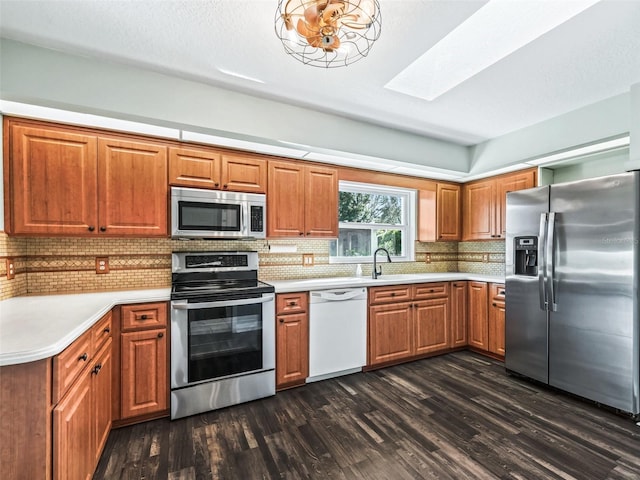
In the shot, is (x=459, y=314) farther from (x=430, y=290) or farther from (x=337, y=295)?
(x=337, y=295)

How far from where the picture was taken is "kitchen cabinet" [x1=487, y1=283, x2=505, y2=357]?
3.40 metres

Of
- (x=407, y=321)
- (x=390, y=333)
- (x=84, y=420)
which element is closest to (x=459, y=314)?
(x=407, y=321)

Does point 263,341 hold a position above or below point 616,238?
below

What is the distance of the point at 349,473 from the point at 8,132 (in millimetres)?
3068

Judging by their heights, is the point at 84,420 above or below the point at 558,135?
below

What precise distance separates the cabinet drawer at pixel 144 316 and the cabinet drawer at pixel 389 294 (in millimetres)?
1913

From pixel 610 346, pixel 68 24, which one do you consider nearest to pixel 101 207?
pixel 68 24

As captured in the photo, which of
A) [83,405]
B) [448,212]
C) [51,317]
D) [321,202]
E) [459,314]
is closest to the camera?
[83,405]

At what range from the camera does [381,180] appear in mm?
3783

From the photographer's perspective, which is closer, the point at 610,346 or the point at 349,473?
the point at 349,473

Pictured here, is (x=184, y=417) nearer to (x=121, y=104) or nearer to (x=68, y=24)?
(x=121, y=104)

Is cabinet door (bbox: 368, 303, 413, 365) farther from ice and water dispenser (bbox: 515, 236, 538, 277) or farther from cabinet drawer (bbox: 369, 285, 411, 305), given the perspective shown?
ice and water dispenser (bbox: 515, 236, 538, 277)

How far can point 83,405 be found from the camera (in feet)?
5.04

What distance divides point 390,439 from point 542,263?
6.66ft
